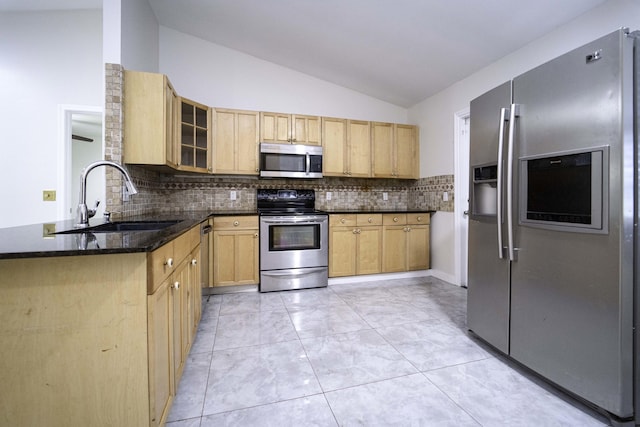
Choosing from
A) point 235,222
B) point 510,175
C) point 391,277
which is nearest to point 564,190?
point 510,175

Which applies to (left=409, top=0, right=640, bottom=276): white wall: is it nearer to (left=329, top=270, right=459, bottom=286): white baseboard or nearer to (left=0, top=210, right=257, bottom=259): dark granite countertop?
(left=329, top=270, right=459, bottom=286): white baseboard

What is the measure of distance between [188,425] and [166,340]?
1.38ft

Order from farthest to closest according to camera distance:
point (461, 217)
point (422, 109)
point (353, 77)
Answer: point (422, 109) < point (353, 77) < point (461, 217)

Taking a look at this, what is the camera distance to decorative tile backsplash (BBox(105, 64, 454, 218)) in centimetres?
224

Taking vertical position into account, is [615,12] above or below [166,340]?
above

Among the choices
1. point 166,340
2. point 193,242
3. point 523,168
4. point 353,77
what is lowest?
point 166,340

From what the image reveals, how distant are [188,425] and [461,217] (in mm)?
3298

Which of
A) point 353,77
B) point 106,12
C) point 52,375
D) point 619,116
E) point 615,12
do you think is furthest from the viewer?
point 353,77

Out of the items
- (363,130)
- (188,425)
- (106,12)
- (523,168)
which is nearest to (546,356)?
(523,168)

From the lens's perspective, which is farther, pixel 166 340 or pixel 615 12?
pixel 615 12

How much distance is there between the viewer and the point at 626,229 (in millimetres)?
1244

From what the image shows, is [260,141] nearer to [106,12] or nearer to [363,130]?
[363,130]

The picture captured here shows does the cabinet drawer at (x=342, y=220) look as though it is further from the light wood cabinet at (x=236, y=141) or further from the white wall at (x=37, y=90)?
the white wall at (x=37, y=90)

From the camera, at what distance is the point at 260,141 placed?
3.54 m
